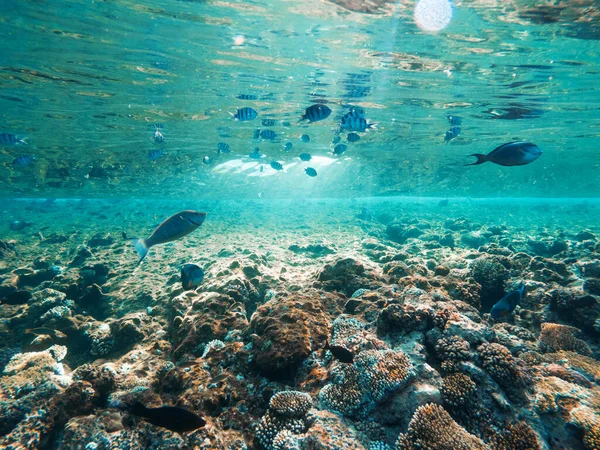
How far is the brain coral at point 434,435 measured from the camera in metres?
2.67

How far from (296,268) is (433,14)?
10261 millimetres

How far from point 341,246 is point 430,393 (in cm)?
1447

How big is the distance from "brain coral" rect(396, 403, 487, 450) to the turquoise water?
34.9 ft

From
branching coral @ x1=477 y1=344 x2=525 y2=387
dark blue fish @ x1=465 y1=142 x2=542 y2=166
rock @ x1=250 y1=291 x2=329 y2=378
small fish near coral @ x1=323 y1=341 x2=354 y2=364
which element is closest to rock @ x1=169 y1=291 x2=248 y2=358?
rock @ x1=250 y1=291 x2=329 y2=378

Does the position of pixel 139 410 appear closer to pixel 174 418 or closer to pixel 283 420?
pixel 174 418

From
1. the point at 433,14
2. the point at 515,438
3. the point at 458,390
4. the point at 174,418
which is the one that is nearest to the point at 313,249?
the point at 433,14

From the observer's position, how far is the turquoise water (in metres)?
9.18

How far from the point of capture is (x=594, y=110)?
1641 centimetres

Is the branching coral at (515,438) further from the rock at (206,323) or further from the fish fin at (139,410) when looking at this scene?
the rock at (206,323)

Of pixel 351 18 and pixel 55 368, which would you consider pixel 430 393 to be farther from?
pixel 351 18

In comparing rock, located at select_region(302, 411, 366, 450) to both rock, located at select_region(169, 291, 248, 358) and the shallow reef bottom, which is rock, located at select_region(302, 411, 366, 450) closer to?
the shallow reef bottom

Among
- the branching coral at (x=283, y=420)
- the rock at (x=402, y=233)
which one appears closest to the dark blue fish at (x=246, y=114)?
the branching coral at (x=283, y=420)

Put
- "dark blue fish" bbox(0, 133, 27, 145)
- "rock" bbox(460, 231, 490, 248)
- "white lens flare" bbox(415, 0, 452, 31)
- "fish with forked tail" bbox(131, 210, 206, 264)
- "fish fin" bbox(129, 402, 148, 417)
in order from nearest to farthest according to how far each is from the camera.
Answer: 1. "fish fin" bbox(129, 402, 148, 417)
2. "fish with forked tail" bbox(131, 210, 206, 264)
3. "white lens flare" bbox(415, 0, 452, 31)
4. "dark blue fish" bbox(0, 133, 27, 145)
5. "rock" bbox(460, 231, 490, 248)

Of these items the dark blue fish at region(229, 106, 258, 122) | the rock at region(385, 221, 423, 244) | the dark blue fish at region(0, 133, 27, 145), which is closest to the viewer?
the dark blue fish at region(229, 106, 258, 122)
